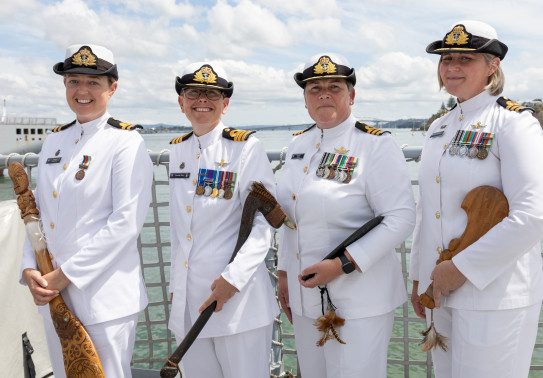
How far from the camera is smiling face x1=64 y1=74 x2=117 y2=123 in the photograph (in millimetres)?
2400

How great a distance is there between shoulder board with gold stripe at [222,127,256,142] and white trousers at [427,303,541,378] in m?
1.16

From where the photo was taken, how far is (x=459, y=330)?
2080mm

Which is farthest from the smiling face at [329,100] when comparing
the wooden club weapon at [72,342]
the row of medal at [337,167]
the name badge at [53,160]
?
the wooden club weapon at [72,342]

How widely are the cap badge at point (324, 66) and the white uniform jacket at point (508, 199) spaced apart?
555mm

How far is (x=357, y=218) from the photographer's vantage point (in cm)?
227

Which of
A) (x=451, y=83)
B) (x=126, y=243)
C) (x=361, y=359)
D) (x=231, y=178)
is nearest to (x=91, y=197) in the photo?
(x=126, y=243)

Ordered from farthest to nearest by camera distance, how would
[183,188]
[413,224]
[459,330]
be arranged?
[183,188], [413,224], [459,330]

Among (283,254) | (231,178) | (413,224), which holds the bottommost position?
(283,254)

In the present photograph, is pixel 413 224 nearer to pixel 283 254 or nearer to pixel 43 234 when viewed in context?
pixel 283 254

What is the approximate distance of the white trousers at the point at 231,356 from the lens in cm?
230

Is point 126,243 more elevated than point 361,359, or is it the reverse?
point 126,243

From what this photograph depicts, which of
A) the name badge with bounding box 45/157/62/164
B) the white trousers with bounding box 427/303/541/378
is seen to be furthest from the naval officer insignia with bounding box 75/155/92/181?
the white trousers with bounding box 427/303/541/378

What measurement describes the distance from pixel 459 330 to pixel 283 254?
854mm

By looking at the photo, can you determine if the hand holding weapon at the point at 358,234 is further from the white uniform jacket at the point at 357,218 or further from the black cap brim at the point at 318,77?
the black cap brim at the point at 318,77
